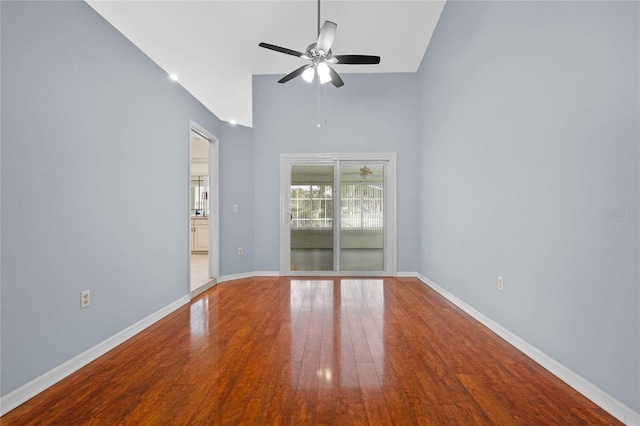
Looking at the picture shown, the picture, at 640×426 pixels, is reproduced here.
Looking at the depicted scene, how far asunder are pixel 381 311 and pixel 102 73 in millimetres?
3223

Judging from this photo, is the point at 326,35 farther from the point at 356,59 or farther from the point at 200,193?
the point at 200,193

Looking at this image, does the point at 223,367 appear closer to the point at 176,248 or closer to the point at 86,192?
the point at 86,192

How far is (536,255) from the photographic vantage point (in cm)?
218

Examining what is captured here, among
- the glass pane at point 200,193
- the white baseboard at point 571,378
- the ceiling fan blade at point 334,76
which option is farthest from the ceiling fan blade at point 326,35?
the glass pane at point 200,193

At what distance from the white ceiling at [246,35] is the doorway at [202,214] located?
71 centimetres

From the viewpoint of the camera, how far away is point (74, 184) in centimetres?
204

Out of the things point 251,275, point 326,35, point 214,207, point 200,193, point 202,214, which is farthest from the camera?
point 200,193

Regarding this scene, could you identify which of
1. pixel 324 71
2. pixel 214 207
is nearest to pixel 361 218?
pixel 214 207

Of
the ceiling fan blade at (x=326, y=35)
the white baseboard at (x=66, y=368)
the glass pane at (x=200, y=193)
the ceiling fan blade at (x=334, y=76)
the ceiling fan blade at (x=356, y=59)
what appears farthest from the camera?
the glass pane at (x=200, y=193)

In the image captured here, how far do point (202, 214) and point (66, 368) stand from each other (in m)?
6.37

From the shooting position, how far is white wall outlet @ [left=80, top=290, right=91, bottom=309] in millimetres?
2102

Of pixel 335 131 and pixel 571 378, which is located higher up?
pixel 335 131

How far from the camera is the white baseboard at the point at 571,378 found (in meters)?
1.51

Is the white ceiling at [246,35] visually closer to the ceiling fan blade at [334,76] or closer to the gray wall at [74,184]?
the gray wall at [74,184]
